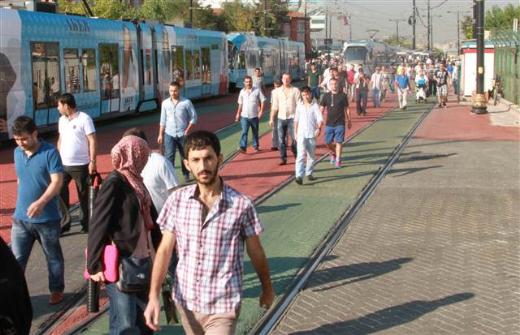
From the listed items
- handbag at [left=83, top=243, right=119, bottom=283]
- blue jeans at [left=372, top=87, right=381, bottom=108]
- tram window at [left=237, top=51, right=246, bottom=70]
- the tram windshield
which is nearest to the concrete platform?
handbag at [left=83, top=243, right=119, bottom=283]

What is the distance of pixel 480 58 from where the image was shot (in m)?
27.2

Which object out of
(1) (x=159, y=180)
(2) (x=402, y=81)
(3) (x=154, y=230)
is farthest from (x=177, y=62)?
(3) (x=154, y=230)

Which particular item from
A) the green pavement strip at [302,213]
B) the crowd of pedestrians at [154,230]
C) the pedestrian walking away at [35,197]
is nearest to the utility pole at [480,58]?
the green pavement strip at [302,213]

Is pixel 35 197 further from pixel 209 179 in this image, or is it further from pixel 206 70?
pixel 206 70

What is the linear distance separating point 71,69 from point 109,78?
9.08 feet

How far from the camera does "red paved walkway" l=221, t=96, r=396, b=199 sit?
43.3 feet

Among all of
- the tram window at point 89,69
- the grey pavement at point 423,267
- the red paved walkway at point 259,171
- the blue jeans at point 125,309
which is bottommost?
the grey pavement at point 423,267

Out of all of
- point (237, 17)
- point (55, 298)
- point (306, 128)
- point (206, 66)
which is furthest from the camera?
point (237, 17)

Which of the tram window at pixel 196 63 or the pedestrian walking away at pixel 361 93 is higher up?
the tram window at pixel 196 63

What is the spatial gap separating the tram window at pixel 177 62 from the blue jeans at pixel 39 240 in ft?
80.2

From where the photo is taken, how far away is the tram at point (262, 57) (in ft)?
143

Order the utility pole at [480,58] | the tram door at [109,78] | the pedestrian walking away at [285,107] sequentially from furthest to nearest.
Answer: the utility pole at [480,58] → the tram door at [109,78] → the pedestrian walking away at [285,107]

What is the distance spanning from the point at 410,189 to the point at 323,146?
624 cm

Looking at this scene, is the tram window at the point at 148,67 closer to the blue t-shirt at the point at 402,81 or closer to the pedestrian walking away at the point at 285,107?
the blue t-shirt at the point at 402,81
